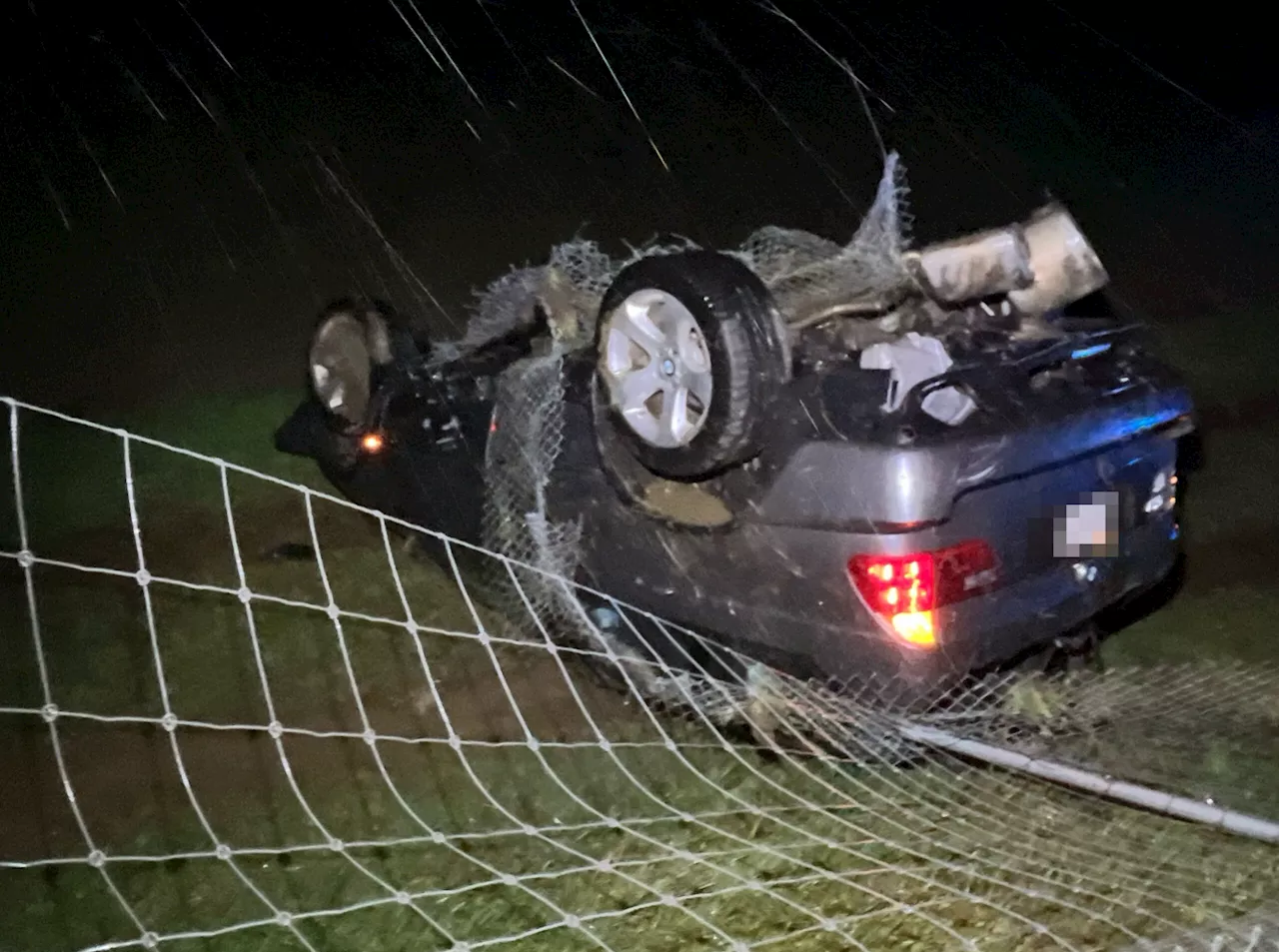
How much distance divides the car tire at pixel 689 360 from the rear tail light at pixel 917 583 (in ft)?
1.72

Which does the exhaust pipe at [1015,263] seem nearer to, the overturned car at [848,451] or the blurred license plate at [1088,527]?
the overturned car at [848,451]

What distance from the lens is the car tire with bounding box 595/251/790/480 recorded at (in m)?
3.72

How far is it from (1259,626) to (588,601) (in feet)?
10.0

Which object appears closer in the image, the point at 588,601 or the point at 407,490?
the point at 588,601

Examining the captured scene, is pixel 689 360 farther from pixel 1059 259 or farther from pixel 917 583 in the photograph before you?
pixel 1059 259

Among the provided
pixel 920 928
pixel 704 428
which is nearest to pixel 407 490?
pixel 704 428

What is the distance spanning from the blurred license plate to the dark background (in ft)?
22.0

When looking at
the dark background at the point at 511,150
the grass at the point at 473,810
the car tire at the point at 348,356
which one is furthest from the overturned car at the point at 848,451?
the dark background at the point at 511,150

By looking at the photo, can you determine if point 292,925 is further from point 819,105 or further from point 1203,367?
point 819,105

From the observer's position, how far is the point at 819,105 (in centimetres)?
1662

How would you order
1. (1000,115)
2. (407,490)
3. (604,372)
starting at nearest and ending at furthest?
(604,372)
(407,490)
(1000,115)

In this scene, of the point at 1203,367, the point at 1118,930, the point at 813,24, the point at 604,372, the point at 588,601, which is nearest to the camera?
the point at 1118,930

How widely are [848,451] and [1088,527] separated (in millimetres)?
902

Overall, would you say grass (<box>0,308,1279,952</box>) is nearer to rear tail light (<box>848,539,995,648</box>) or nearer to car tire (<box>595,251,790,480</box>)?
rear tail light (<box>848,539,995,648</box>)
